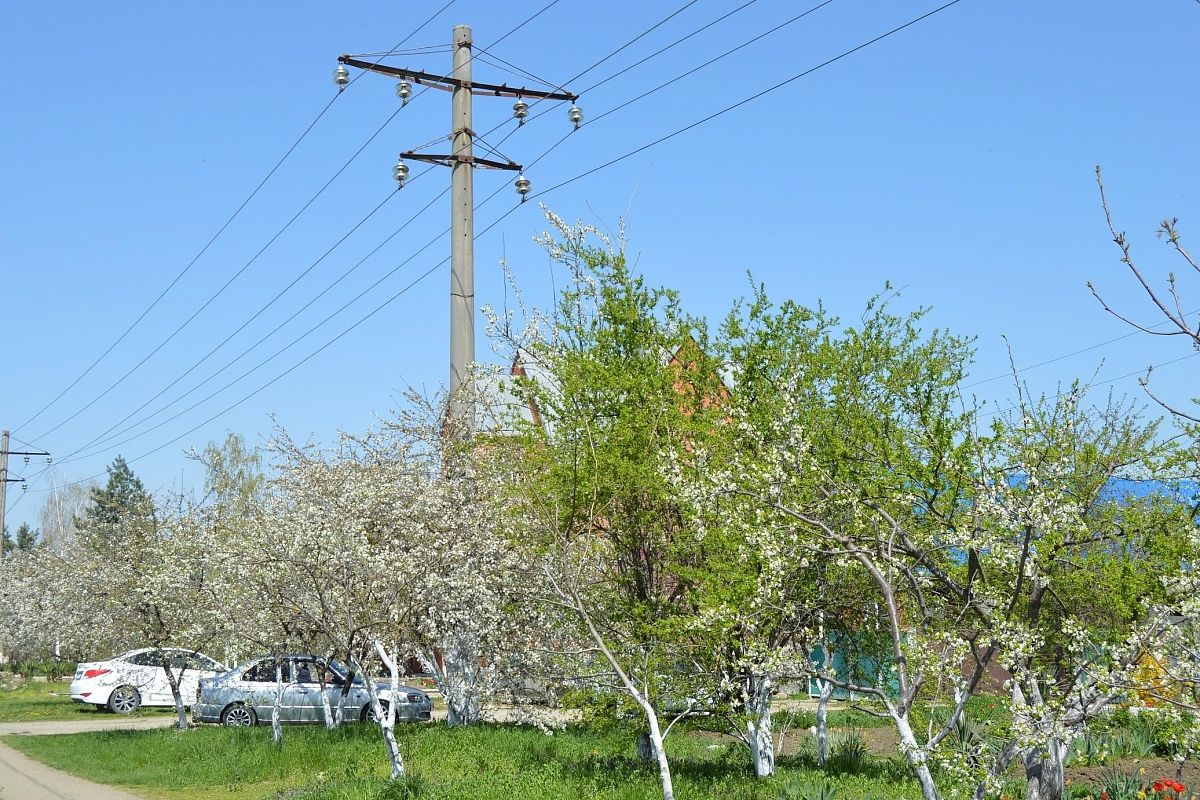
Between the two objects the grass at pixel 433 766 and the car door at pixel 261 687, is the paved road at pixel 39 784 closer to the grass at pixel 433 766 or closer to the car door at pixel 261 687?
the grass at pixel 433 766

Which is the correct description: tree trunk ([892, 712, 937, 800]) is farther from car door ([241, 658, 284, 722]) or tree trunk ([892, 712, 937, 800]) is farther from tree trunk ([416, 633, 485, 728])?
car door ([241, 658, 284, 722])

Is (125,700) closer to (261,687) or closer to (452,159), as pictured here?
(261,687)

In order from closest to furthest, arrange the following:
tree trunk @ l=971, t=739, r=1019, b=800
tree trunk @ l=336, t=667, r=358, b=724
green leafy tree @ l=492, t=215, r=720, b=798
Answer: tree trunk @ l=971, t=739, r=1019, b=800 < green leafy tree @ l=492, t=215, r=720, b=798 < tree trunk @ l=336, t=667, r=358, b=724

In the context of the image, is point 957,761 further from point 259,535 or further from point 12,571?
point 12,571

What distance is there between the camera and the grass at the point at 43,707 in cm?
2953

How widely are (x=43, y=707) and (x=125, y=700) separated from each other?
490 centimetres

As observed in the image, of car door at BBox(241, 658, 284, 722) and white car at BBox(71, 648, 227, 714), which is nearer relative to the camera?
car door at BBox(241, 658, 284, 722)

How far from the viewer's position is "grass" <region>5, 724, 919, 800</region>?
11172 millimetres

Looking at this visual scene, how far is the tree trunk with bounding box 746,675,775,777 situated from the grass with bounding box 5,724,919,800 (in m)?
0.17

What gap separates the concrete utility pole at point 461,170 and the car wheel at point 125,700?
18058 mm

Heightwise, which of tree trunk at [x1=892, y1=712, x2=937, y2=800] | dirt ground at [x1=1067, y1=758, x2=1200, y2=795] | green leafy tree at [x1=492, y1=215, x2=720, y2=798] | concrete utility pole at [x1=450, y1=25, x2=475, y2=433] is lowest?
dirt ground at [x1=1067, y1=758, x2=1200, y2=795]

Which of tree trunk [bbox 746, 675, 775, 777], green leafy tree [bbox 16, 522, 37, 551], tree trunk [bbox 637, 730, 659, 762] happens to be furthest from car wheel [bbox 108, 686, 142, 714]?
green leafy tree [bbox 16, 522, 37, 551]

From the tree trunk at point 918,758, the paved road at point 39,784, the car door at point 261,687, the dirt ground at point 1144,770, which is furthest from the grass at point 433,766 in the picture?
the tree trunk at point 918,758

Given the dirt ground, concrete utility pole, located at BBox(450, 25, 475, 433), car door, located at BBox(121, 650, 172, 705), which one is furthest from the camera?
Result: car door, located at BBox(121, 650, 172, 705)
